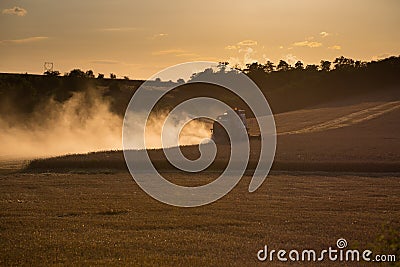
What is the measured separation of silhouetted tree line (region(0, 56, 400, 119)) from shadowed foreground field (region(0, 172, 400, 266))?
5026 centimetres

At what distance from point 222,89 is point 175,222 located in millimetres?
72362

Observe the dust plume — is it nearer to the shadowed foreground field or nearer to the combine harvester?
the combine harvester

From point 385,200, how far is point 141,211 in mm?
9630

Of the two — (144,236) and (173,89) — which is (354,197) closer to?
(144,236)

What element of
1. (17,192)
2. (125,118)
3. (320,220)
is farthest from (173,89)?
(320,220)

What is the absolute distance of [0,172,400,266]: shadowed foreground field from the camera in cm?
1499

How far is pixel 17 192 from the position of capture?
88.4 ft

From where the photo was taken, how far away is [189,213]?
70.2 ft
